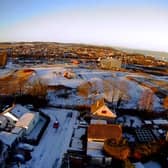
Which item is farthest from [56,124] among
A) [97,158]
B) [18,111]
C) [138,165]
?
[138,165]

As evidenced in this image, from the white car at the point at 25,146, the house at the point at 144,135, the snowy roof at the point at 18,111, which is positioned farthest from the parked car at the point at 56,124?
the house at the point at 144,135

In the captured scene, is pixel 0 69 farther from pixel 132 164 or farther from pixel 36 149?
pixel 132 164

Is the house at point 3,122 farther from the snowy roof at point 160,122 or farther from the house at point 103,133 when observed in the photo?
the snowy roof at point 160,122

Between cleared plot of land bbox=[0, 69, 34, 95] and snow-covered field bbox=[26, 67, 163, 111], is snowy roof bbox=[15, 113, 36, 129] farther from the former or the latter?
cleared plot of land bbox=[0, 69, 34, 95]

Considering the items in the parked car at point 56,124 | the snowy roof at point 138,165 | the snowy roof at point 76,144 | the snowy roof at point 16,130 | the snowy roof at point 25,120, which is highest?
the snowy roof at point 25,120

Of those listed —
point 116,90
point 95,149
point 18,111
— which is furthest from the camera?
point 116,90

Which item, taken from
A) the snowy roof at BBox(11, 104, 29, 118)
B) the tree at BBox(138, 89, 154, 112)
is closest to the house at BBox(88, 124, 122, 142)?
the snowy roof at BBox(11, 104, 29, 118)

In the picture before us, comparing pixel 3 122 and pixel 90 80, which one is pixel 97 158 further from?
Result: pixel 90 80
